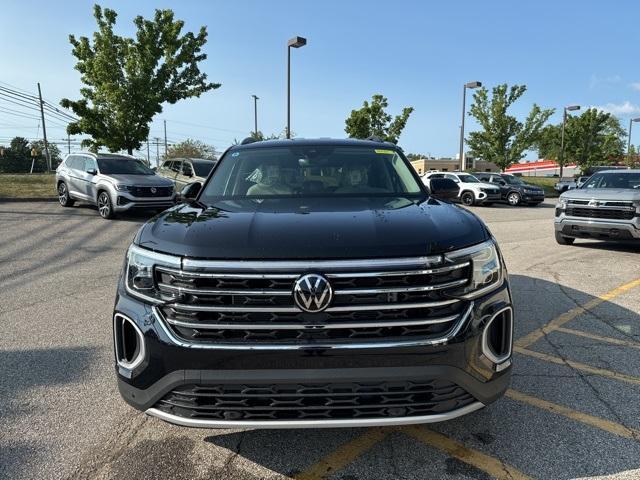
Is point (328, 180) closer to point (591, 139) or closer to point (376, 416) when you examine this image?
point (376, 416)

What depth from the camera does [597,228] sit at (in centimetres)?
927

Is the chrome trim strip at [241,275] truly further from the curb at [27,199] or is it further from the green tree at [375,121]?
the green tree at [375,121]

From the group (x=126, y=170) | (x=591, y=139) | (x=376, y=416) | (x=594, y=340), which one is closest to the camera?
(x=376, y=416)

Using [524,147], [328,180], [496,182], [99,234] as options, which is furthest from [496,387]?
[524,147]

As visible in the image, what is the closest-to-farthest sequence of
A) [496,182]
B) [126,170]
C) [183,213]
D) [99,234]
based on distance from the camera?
[183,213], [99,234], [126,170], [496,182]

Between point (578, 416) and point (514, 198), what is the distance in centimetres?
2330

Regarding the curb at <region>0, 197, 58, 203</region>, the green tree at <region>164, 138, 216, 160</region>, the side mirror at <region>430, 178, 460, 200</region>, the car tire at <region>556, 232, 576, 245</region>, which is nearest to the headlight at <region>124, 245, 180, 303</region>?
the side mirror at <region>430, 178, 460, 200</region>

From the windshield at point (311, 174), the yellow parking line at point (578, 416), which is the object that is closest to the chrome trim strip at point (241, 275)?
the windshield at point (311, 174)

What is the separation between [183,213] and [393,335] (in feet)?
5.07

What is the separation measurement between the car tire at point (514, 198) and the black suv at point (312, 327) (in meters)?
23.9

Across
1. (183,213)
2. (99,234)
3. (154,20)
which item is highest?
(154,20)

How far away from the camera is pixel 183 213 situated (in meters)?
3.10

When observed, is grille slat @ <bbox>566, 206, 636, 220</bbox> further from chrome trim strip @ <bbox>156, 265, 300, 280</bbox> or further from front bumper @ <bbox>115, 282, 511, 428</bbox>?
chrome trim strip @ <bbox>156, 265, 300, 280</bbox>

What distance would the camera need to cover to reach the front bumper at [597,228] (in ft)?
29.1
